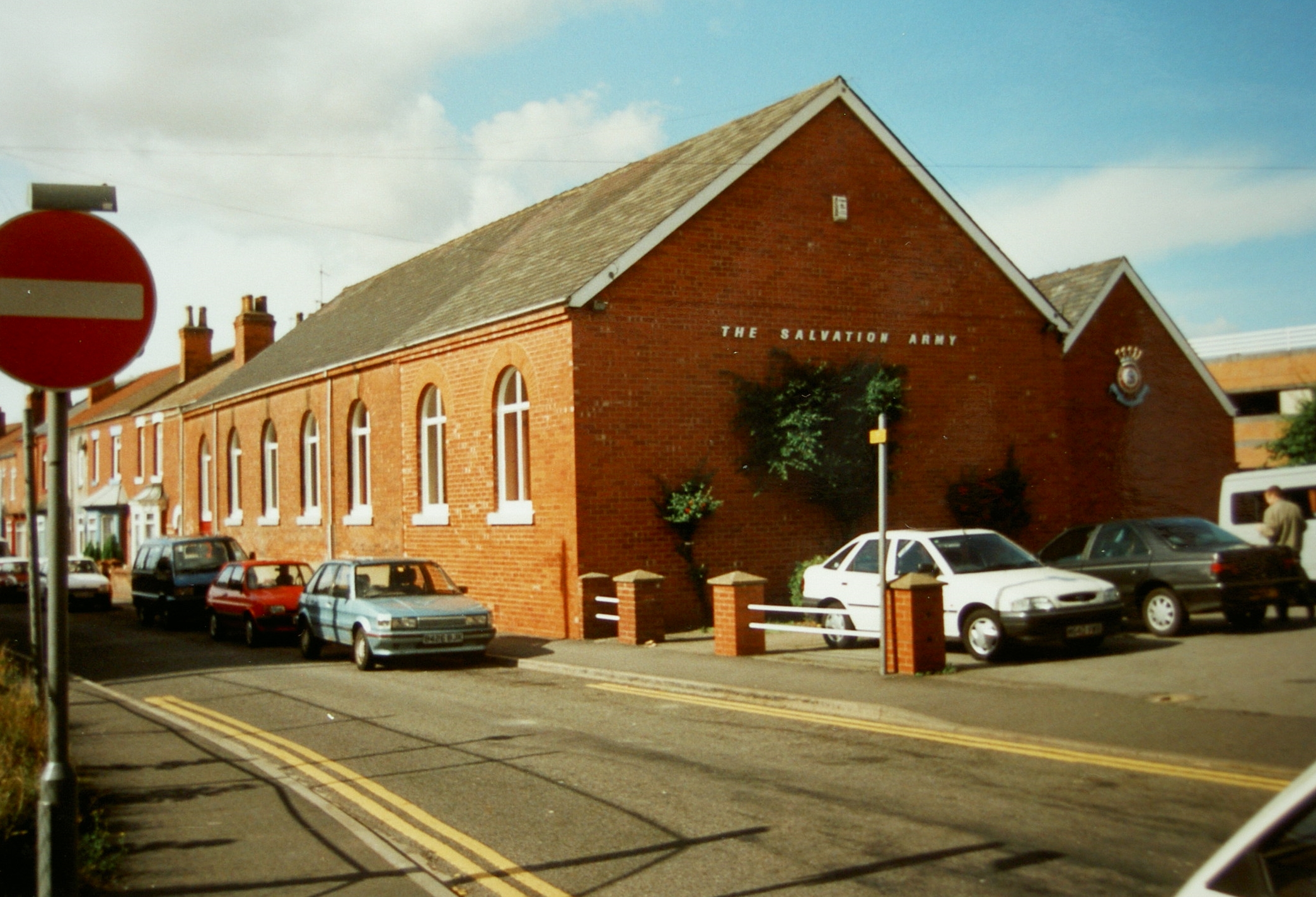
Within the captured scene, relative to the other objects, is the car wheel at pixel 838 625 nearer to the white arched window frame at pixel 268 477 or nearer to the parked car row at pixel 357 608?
the parked car row at pixel 357 608

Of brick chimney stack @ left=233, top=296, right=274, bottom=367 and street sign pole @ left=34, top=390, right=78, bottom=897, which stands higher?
brick chimney stack @ left=233, top=296, right=274, bottom=367

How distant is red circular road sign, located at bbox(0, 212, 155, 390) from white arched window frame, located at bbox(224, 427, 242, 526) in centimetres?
3228

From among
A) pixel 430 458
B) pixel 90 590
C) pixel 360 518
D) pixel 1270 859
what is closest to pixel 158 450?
pixel 90 590

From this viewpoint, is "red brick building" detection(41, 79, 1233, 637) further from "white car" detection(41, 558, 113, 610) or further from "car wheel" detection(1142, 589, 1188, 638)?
"white car" detection(41, 558, 113, 610)

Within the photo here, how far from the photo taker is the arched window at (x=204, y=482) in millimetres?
37938

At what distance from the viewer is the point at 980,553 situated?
49.0ft

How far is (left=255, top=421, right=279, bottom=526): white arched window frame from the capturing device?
32812 mm

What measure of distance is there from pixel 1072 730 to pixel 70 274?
7985mm

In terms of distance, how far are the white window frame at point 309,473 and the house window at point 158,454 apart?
46.8ft

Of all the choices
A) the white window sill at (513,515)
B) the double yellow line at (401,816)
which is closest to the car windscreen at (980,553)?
the white window sill at (513,515)

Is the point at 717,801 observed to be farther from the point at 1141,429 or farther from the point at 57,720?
the point at 1141,429

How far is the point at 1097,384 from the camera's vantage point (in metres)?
26.2

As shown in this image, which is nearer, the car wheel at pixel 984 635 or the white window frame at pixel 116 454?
the car wheel at pixel 984 635

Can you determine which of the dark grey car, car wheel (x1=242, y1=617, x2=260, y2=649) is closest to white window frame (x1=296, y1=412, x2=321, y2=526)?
car wheel (x1=242, y1=617, x2=260, y2=649)
